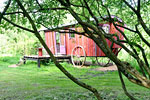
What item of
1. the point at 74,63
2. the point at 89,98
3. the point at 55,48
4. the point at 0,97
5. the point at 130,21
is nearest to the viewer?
the point at 89,98

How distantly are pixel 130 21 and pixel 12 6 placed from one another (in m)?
3.13

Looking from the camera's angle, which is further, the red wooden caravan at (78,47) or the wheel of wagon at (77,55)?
the wheel of wagon at (77,55)

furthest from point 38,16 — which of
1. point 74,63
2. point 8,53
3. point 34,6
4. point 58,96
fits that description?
point 8,53

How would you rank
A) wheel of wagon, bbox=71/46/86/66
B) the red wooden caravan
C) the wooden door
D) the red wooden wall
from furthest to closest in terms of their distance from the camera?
the wooden door < wheel of wagon, bbox=71/46/86/66 < the red wooden caravan < the red wooden wall

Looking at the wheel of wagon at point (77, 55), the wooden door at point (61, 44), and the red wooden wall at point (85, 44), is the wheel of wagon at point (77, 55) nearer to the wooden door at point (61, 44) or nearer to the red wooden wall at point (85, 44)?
the red wooden wall at point (85, 44)

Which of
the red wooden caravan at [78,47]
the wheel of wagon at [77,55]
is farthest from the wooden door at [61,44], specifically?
the wheel of wagon at [77,55]

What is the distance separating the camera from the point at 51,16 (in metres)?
3.94

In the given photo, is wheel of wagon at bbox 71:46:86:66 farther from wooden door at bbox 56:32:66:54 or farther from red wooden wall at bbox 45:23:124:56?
wooden door at bbox 56:32:66:54

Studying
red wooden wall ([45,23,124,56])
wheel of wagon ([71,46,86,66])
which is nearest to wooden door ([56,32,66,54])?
red wooden wall ([45,23,124,56])

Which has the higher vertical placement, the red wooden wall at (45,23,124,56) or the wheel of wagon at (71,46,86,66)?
the red wooden wall at (45,23,124,56)

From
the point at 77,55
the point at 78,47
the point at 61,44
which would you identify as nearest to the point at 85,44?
the point at 78,47

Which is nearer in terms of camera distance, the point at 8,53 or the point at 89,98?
the point at 89,98

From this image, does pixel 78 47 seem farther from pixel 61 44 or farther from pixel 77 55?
pixel 61 44

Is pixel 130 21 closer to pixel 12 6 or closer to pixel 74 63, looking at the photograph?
pixel 12 6
